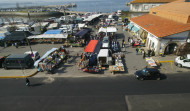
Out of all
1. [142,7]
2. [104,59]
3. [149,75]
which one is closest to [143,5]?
[142,7]

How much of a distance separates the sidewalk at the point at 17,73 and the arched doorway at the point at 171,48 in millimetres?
21198

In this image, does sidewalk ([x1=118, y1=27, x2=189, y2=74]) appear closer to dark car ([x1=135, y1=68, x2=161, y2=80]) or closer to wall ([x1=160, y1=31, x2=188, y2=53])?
dark car ([x1=135, y1=68, x2=161, y2=80])

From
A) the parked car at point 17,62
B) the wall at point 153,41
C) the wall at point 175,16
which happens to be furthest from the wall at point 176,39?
the parked car at point 17,62

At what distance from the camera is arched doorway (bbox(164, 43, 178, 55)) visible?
64.3 ft

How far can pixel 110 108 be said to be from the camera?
10539 mm

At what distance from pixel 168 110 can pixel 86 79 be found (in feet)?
29.7

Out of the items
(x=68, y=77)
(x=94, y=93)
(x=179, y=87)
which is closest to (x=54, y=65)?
(x=68, y=77)

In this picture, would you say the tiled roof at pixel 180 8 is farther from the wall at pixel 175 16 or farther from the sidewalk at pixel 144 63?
the sidewalk at pixel 144 63

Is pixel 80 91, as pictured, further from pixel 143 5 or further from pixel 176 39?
pixel 143 5

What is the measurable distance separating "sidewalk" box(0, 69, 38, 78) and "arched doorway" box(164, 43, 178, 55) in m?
21.2

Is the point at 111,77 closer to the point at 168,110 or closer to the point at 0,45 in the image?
the point at 168,110

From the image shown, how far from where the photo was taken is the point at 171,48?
19.9 meters

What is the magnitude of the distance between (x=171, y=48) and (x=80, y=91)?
55.7 ft

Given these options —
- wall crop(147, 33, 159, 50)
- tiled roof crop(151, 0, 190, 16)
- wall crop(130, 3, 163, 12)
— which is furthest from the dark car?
wall crop(130, 3, 163, 12)
